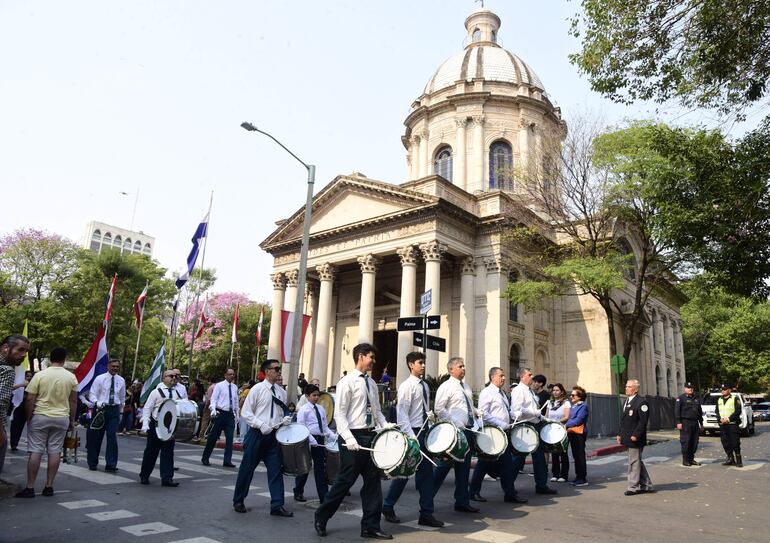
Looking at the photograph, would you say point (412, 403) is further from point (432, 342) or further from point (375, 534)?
point (432, 342)

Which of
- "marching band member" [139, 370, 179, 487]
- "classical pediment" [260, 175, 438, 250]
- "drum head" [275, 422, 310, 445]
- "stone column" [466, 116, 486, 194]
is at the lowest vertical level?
"marching band member" [139, 370, 179, 487]

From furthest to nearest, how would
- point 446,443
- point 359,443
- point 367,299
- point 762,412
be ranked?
1. point 762,412
2. point 367,299
3. point 446,443
4. point 359,443

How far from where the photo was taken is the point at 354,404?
6.12 metres

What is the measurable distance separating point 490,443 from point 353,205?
83.7 ft

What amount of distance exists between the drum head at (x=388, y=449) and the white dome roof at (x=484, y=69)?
38462mm

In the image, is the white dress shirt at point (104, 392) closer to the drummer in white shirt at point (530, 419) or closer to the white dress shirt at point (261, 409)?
the white dress shirt at point (261, 409)

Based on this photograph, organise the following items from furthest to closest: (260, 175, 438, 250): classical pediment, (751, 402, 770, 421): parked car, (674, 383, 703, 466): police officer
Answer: (751, 402, 770, 421): parked car < (260, 175, 438, 250): classical pediment < (674, 383, 703, 466): police officer

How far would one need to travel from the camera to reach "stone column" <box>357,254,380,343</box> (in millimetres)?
29016

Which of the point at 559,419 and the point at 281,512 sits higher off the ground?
the point at 559,419

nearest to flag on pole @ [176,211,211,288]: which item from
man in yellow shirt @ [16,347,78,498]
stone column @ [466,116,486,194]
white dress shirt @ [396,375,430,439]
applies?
man in yellow shirt @ [16,347,78,498]

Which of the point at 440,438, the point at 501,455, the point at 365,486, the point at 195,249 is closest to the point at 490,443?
the point at 501,455

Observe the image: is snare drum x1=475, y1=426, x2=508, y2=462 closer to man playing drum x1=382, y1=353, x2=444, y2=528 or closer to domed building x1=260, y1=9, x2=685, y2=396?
man playing drum x1=382, y1=353, x2=444, y2=528

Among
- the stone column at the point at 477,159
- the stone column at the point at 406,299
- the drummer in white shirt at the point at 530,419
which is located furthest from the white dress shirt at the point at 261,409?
the stone column at the point at 477,159

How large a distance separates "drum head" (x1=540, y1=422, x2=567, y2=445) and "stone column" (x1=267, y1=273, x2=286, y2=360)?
83.3 ft
